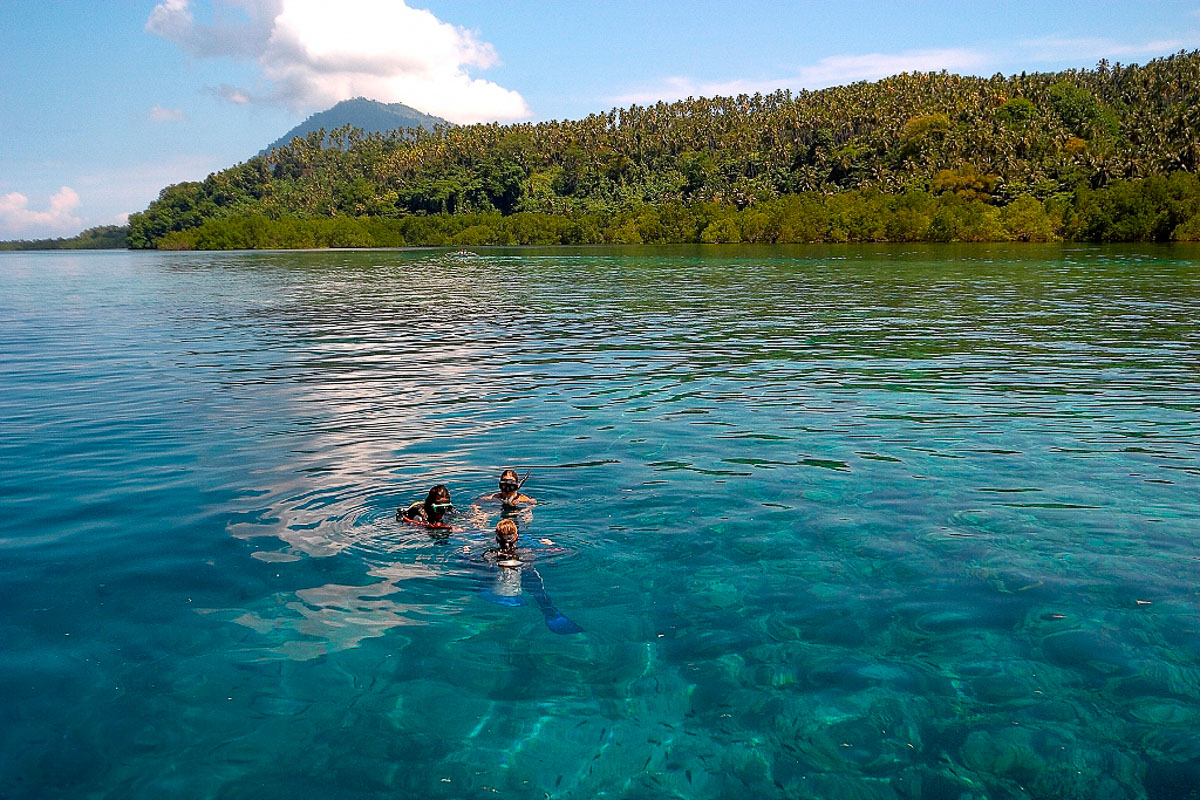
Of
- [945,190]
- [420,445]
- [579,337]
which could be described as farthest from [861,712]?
[945,190]

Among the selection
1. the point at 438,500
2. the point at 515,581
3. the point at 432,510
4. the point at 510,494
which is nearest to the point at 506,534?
the point at 515,581

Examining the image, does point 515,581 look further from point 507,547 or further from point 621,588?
point 621,588

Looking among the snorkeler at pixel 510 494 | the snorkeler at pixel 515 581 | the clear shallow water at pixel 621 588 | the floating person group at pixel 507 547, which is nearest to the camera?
the clear shallow water at pixel 621 588

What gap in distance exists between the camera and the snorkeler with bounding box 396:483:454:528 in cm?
1329

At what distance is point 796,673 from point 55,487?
1469cm

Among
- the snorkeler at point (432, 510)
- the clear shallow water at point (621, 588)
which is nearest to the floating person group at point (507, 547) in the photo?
the snorkeler at point (432, 510)

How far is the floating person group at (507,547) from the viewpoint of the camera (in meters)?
11.5

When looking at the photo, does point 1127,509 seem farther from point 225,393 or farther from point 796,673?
point 225,393

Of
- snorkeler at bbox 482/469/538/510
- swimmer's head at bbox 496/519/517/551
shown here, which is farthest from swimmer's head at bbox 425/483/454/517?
swimmer's head at bbox 496/519/517/551

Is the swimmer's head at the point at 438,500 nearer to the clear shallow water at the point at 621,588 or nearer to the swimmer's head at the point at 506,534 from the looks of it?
the clear shallow water at the point at 621,588

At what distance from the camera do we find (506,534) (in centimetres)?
1229

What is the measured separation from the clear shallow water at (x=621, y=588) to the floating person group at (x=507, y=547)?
0.28 m

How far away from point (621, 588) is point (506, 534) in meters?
1.81

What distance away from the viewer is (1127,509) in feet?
47.1
